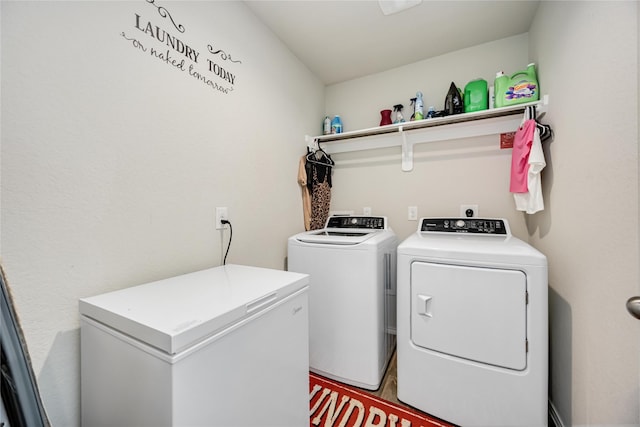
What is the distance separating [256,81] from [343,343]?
1.94 meters

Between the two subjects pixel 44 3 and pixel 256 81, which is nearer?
pixel 44 3

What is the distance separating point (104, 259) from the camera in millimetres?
1044

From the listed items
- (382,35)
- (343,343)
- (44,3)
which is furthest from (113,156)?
(382,35)

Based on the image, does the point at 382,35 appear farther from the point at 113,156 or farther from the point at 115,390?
the point at 115,390

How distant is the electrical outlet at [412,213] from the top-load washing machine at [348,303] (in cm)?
53

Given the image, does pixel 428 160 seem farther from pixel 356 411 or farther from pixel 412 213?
pixel 356 411

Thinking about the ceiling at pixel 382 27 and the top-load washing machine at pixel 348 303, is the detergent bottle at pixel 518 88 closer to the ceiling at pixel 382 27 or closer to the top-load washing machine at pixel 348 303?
the ceiling at pixel 382 27

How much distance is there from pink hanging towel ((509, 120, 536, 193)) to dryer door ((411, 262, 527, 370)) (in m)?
0.68

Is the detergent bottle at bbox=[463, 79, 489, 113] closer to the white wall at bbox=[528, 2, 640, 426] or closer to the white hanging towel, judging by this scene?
the white wall at bbox=[528, 2, 640, 426]

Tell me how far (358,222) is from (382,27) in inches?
61.0

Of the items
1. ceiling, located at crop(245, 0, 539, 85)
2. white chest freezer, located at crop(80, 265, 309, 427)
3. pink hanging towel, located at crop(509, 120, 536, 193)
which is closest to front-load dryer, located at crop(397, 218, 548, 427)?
pink hanging towel, located at crop(509, 120, 536, 193)

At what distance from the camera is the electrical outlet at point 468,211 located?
208 cm

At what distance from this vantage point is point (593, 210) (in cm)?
108

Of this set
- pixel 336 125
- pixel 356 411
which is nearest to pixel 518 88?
pixel 336 125
